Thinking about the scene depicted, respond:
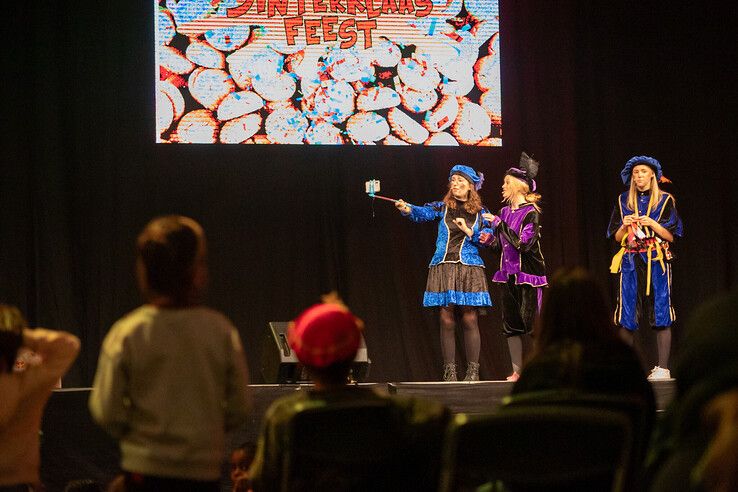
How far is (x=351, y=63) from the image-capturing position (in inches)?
324

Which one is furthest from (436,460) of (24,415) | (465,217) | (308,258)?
(308,258)

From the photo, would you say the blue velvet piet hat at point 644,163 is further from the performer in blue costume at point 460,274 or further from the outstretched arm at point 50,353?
the outstretched arm at point 50,353

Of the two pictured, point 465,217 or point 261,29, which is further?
point 261,29

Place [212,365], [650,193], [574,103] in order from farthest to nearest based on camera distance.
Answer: [574,103], [650,193], [212,365]

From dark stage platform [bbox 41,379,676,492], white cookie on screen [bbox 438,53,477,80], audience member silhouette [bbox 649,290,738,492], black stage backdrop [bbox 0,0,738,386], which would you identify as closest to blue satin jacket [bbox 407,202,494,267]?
black stage backdrop [bbox 0,0,738,386]

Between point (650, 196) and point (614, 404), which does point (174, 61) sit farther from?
point (614, 404)

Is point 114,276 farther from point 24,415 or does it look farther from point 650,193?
point 24,415

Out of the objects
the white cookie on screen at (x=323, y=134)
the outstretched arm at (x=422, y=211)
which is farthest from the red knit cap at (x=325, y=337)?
the white cookie on screen at (x=323, y=134)

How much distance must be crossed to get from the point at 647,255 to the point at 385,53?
283 centimetres

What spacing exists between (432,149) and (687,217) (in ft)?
7.93

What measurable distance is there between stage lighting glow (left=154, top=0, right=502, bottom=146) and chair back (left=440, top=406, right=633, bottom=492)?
20.3 ft

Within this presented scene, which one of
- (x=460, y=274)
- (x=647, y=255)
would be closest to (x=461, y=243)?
(x=460, y=274)

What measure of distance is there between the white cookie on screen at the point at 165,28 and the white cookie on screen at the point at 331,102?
122 cm

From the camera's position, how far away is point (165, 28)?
8.10 meters
